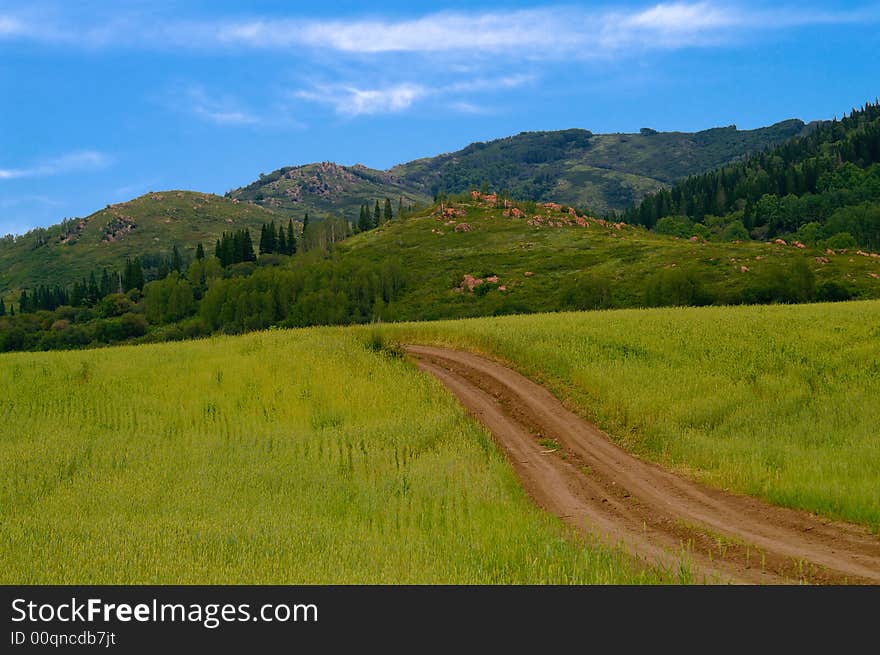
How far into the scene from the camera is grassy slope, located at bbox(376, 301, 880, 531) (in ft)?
58.0

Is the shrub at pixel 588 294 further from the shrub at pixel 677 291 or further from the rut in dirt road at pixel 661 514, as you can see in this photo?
the rut in dirt road at pixel 661 514

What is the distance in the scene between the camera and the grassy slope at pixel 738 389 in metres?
17.7

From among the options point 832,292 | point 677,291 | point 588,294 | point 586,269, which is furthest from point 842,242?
point 677,291

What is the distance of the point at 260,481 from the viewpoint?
1717 centimetres

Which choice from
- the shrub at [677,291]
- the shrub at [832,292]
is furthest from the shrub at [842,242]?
the shrub at [677,291]

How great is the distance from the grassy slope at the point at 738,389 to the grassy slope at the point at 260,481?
18.3 ft

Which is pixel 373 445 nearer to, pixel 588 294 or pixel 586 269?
pixel 588 294

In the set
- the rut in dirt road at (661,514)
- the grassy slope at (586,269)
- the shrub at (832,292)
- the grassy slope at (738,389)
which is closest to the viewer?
the rut in dirt road at (661,514)

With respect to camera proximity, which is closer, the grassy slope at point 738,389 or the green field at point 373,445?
the green field at point 373,445

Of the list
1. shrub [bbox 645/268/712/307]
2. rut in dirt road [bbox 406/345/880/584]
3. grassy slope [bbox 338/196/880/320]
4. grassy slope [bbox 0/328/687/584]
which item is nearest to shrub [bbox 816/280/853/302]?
grassy slope [bbox 338/196/880/320]

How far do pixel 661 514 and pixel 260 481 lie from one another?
9.89 meters
